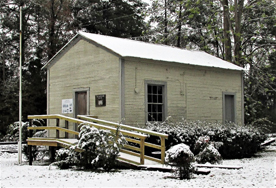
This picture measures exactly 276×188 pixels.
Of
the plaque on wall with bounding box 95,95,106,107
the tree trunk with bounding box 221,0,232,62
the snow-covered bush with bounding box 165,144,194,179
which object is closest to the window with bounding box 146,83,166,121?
the plaque on wall with bounding box 95,95,106,107

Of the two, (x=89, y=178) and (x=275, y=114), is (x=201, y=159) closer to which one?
(x=89, y=178)

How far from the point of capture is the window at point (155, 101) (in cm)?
1546

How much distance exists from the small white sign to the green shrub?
11.9 feet

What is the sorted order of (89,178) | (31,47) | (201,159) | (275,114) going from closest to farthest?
(89,178)
(201,159)
(31,47)
(275,114)

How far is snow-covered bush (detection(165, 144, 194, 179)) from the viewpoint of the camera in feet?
30.7

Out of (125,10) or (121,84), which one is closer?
(121,84)

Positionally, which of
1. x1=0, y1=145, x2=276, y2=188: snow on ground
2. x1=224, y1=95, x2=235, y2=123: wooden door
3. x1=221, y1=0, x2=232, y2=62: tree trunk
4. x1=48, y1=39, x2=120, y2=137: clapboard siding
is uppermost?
x1=221, y1=0, x2=232, y2=62: tree trunk

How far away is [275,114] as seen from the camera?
1693 inches

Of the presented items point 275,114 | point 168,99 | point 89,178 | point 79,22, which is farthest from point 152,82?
point 275,114

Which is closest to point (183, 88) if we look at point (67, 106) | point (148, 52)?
point (148, 52)

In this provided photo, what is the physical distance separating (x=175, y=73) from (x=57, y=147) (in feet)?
18.7

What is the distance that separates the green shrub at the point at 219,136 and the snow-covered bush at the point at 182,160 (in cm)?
407

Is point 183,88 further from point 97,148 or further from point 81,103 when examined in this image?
point 97,148

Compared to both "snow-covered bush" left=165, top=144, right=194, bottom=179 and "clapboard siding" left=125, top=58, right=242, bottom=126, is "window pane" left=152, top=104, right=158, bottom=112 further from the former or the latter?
"snow-covered bush" left=165, top=144, right=194, bottom=179
